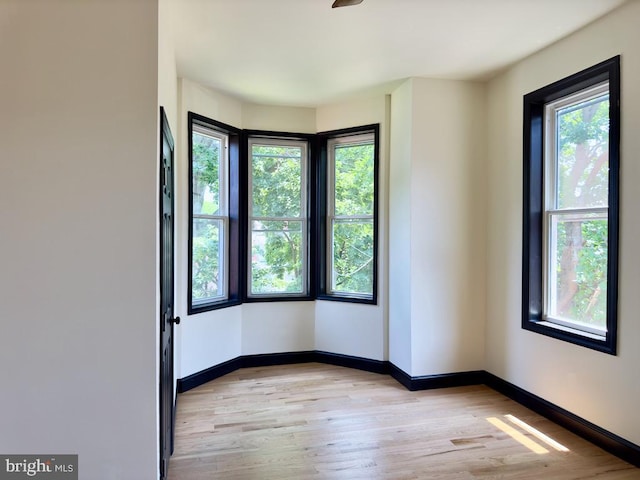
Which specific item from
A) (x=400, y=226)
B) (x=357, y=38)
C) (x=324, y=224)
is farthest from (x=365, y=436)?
(x=357, y=38)

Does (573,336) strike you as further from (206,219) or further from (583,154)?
(206,219)

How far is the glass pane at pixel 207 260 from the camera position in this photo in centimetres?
387

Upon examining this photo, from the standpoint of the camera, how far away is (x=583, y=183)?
2.93 meters

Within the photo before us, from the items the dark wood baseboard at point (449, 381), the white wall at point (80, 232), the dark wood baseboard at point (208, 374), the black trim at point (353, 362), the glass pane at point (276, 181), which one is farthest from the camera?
the glass pane at point (276, 181)

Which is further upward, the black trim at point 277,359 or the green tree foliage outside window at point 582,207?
the green tree foliage outside window at point 582,207

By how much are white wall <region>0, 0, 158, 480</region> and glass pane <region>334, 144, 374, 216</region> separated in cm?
271

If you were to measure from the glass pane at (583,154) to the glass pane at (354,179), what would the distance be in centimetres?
176

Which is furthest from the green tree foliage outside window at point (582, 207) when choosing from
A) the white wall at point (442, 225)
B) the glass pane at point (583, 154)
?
the white wall at point (442, 225)

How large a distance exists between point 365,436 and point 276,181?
2.73 metres

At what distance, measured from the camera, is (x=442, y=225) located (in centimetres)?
373

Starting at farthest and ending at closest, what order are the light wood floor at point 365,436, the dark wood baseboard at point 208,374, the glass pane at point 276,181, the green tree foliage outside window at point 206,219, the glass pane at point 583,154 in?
the glass pane at point 276,181
the green tree foliage outside window at point 206,219
the dark wood baseboard at point 208,374
the glass pane at point 583,154
the light wood floor at point 365,436

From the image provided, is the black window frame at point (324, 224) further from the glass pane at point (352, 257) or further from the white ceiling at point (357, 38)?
the white ceiling at point (357, 38)

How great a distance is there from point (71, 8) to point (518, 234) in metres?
3.38

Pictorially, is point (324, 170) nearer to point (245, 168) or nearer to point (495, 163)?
point (245, 168)
